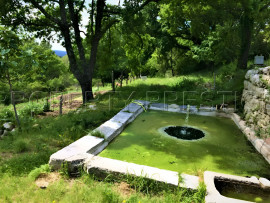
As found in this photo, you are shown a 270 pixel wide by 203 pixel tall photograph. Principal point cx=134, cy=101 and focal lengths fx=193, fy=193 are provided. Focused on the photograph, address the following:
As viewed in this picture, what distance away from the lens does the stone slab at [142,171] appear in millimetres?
2854

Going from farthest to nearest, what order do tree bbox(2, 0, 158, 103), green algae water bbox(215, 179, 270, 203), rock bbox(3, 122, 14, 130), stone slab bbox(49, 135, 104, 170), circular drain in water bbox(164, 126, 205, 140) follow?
tree bbox(2, 0, 158, 103) → rock bbox(3, 122, 14, 130) → circular drain in water bbox(164, 126, 205, 140) → stone slab bbox(49, 135, 104, 170) → green algae water bbox(215, 179, 270, 203)

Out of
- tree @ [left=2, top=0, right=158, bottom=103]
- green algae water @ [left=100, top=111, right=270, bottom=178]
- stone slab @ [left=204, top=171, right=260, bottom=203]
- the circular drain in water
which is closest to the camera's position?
stone slab @ [left=204, top=171, right=260, bottom=203]

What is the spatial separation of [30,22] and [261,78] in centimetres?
1044

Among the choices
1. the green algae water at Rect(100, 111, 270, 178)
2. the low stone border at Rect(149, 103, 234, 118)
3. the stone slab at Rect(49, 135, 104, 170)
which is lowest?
the green algae water at Rect(100, 111, 270, 178)

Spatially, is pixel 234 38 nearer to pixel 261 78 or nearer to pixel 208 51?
pixel 208 51

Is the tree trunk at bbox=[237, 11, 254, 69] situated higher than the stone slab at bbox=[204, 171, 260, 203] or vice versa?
the tree trunk at bbox=[237, 11, 254, 69]

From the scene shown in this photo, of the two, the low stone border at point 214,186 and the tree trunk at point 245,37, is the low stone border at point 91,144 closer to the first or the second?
the low stone border at point 214,186

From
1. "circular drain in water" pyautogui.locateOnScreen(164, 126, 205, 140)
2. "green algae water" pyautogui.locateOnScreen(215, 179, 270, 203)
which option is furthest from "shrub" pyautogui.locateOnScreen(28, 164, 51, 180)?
"circular drain in water" pyautogui.locateOnScreen(164, 126, 205, 140)

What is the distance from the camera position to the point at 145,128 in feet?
18.8

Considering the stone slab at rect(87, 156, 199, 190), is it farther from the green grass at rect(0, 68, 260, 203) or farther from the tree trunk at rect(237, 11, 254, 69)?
the tree trunk at rect(237, 11, 254, 69)

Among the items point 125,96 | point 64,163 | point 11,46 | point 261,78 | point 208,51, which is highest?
point 208,51

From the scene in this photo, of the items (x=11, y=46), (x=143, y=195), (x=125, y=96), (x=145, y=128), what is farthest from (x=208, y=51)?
(x=143, y=195)

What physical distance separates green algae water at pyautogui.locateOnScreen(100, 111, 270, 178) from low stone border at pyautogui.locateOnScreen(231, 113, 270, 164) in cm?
10

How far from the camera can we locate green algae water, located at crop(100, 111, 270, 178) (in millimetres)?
3650
